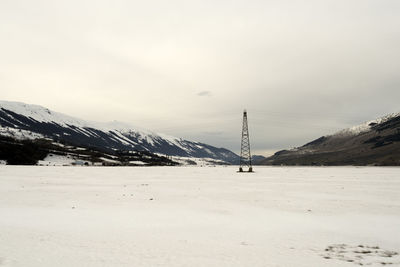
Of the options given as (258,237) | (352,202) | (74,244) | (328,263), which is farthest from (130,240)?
(352,202)

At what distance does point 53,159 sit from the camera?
19988cm

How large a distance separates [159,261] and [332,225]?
1160cm

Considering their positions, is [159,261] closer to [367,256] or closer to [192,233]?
[192,233]

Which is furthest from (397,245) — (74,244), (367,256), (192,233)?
(74,244)

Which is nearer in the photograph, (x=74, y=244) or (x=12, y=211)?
(x=74, y=244)

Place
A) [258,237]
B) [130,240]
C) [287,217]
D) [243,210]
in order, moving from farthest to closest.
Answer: [243,210] → [287,217] → [258,237] → [130,240]

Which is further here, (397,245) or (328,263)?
(397,245)

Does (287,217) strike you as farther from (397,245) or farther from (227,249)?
(227,249)

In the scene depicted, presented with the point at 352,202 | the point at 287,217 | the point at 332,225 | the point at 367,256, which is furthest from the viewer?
the point at 352,202

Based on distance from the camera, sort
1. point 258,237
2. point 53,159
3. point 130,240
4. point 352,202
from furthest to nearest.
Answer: point 53,159
point 352,202
point 258,237
point 130,240

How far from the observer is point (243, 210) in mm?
22109

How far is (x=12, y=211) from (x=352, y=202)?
27.3m

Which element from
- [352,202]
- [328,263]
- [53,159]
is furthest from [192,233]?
[53,159]

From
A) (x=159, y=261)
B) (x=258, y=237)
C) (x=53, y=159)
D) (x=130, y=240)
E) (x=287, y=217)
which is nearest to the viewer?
(x=159, y=261)
